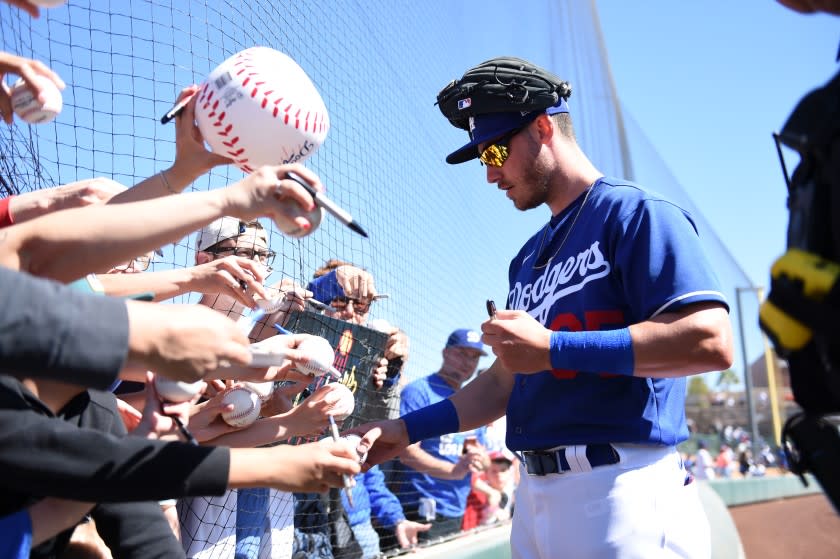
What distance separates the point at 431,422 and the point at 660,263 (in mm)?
895

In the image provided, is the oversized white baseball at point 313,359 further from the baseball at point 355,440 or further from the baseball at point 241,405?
the baseball at point 241,405

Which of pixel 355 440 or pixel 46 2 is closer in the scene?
pixel 46 2

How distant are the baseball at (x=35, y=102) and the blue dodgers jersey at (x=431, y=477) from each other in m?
3.15

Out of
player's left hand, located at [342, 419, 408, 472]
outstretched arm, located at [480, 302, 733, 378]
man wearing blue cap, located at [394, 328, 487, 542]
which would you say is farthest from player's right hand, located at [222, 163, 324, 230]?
man wearing blue cap, located at [394, 328, 487, 542]

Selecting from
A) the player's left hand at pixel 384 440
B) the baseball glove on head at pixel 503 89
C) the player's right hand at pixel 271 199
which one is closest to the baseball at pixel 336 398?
the player's left hand at pixel 384 440

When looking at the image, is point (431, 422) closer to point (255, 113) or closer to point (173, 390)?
point (173, 390)

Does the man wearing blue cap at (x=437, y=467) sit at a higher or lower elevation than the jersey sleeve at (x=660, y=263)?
lower

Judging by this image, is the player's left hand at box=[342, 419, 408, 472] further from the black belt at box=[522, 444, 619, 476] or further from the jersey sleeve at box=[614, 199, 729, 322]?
the jersey sleeve at box=[614, 199, 729, 322]

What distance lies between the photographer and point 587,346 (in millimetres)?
2002

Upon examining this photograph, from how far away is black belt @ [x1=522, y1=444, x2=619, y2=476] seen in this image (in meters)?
2.07

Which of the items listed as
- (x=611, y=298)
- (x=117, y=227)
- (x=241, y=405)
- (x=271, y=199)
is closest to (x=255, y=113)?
(x=271, y=199)

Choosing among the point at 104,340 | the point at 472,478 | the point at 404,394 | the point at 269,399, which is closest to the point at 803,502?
the point at 472,478

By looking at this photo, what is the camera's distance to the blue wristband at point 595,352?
77.9 inches

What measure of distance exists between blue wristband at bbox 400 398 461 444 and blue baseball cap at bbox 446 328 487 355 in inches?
98.9
